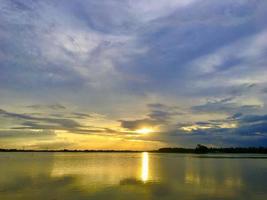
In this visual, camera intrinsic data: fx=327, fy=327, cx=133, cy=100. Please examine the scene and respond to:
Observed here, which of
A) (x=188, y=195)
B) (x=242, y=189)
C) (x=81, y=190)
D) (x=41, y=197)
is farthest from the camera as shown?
(x=242, y=189)

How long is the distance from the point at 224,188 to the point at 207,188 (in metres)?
1.85

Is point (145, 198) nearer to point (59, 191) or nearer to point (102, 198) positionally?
point (102, 198)

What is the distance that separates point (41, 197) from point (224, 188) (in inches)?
703

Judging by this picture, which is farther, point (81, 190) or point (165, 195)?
point (81, 190)

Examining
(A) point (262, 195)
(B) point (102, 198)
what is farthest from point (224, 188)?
(B) point (102, 198)

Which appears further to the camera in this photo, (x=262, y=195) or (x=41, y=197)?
(x=262, y=195)

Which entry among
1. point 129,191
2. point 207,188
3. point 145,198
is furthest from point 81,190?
point 207,188

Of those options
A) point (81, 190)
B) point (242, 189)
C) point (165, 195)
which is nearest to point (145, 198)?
point (165, 195)

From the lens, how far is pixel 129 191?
3011 cm

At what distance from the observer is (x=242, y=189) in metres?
32.0

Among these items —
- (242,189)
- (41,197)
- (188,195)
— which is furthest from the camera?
(242,189)

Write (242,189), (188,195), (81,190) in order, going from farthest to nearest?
1. (242,189)
2. (81,190)
3. (188,195)

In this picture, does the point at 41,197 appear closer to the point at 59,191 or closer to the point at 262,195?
the point at 59,191

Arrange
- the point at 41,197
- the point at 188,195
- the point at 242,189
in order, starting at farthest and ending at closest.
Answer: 1. the point at 242,189
2. the point at 188,195
3. the point at 41,197
